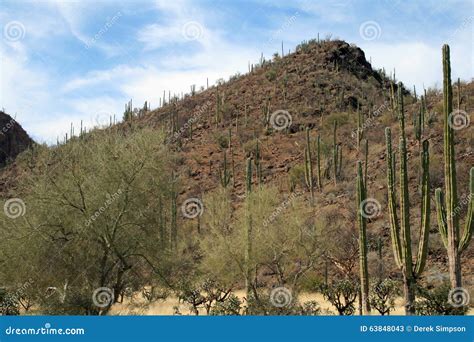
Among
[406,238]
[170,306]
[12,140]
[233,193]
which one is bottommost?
[170,306]

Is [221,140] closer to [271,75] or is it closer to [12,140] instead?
[271,75]

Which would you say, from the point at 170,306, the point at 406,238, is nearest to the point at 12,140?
the point at 170,306

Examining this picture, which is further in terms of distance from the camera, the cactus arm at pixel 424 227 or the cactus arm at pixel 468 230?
the cactus arm at pixel 424 227

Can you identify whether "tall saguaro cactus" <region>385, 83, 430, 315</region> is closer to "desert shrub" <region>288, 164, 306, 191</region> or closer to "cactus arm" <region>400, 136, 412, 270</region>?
"cactus arm" <region>400, 136, 412, 270</region>

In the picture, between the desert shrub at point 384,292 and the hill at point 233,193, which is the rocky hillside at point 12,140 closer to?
the hill at point 233,193

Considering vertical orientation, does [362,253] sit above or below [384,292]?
above

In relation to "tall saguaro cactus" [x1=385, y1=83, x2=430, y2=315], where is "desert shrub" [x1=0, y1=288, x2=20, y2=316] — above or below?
below

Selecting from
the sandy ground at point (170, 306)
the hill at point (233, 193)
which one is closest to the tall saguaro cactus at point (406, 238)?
the sandy ground at point (170, 306)

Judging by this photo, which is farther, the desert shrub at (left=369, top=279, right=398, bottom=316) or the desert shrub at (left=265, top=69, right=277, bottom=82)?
the desert shrub at (left=265, top=69, right=277, bottom=82)

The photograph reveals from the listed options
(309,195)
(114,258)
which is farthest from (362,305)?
(309,195)

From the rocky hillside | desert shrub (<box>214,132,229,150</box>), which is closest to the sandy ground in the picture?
desert shrub (<box>214,132,229,150</box>)

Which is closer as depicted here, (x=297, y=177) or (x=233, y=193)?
(x=297, y=177)

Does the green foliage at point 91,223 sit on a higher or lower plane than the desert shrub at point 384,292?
higher

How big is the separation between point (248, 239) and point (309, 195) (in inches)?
674
